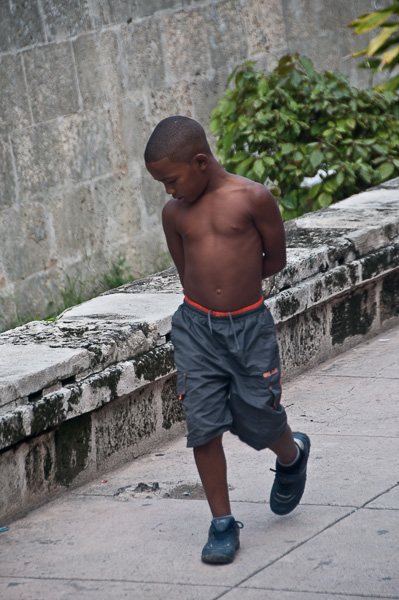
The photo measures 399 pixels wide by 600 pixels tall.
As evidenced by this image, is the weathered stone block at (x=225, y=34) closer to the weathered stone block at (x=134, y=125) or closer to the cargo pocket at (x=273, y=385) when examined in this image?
the weathered stone block at (x=134, y=125)

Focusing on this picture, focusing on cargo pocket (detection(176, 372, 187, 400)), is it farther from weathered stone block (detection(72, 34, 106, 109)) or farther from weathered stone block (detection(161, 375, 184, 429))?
weathered stone block (detection(72, 34, 106, 109))

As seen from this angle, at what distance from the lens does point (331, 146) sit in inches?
253

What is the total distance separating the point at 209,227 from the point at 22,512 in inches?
48.5

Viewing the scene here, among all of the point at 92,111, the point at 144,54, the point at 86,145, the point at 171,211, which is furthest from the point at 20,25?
the point at 171,211

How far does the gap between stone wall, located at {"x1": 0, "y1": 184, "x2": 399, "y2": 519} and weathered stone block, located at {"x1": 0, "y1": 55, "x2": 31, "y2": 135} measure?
205 centimetres

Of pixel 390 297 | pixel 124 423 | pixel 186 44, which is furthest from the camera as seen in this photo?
pixel 186 44

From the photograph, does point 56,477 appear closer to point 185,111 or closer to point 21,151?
point 21,151

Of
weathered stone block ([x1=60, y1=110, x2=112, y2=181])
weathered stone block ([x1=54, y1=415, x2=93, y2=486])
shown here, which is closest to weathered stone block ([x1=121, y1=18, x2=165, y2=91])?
weathered stone block ([x1=60, y1=110, x2=112, y2=181])

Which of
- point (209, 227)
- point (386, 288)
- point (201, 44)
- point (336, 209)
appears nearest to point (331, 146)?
point (336, 209)

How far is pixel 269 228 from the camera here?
3150 mm

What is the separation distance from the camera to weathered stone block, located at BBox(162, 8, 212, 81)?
743 centimetres

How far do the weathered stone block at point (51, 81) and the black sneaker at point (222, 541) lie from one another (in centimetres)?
421

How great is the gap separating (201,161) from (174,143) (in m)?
0.11

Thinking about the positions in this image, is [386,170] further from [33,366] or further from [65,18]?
[33,366]
